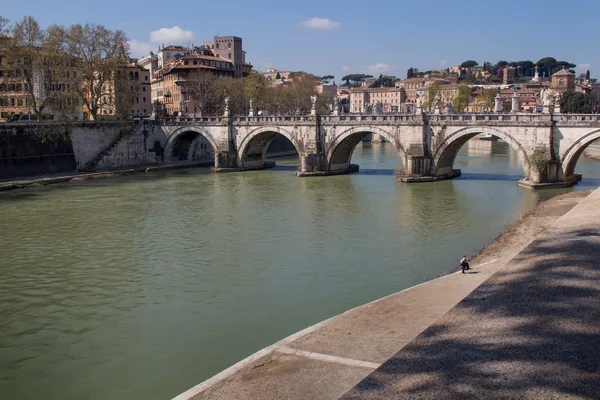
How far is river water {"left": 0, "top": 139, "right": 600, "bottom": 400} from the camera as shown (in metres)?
11.1

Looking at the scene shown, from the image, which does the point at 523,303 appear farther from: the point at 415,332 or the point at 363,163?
the point at 363,163

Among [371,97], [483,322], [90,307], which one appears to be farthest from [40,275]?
[371,97]

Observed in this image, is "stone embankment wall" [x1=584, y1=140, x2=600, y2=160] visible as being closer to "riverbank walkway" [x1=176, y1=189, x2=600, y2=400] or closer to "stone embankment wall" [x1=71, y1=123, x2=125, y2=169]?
"stone embankment wall" [x1=71, y1=123, x2=125, y2=169]

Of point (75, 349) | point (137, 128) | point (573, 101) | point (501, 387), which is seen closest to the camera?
point (501, 387)

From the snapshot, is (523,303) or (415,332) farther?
(415,332)

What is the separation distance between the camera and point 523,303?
8734 mm

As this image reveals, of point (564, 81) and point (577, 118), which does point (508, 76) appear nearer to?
point (564, 81)

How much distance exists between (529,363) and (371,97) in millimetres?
129172

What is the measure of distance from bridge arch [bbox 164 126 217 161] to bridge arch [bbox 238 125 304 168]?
246 centimetres

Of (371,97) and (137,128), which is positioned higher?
(371,97)

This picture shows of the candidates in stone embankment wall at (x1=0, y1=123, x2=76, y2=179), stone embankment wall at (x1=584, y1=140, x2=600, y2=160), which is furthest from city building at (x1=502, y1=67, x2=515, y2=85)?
stone embankment wall at (x1=0, y1=123, x2=76, y2=179)

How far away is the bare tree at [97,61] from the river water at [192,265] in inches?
457

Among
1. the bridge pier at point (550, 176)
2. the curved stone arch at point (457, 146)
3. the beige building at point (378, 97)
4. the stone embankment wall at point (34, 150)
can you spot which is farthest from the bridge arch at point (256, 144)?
the beige building at point (378, 97)

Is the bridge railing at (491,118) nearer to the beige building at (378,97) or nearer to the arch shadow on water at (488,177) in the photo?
the arch shadow on water at (488,177)
